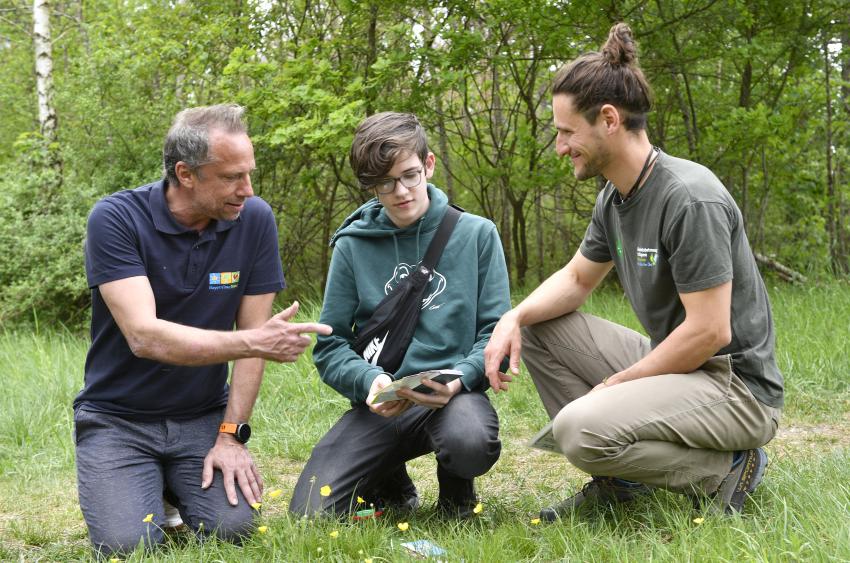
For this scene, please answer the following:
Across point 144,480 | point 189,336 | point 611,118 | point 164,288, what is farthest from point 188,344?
point 611,118

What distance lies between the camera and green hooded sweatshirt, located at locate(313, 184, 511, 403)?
12.2 ft

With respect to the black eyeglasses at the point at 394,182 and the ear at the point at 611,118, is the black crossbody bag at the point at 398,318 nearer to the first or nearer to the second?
the black eyeglasses at the point at 394,182

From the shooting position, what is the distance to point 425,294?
376cm

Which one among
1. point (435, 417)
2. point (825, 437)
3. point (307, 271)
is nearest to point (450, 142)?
point (307, 271)

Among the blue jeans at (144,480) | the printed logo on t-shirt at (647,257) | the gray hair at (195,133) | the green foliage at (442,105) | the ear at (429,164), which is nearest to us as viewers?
the printed logo on t-shirt at (647,257)

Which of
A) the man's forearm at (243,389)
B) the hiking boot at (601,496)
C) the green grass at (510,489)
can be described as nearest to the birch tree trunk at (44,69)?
the green grass at (510,489)

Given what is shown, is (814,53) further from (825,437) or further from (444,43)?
(825,437)

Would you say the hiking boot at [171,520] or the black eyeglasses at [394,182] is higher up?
the black eyeglasses at [394,182]

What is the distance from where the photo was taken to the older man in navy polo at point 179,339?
3514 millimetres

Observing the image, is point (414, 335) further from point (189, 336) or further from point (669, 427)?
point (669, 427)

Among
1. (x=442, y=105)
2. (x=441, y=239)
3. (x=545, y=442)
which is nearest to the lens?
(x=545, y=442)

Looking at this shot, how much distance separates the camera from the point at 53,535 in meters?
3.93

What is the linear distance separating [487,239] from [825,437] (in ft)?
7.45

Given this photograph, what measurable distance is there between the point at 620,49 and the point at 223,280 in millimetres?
1853
